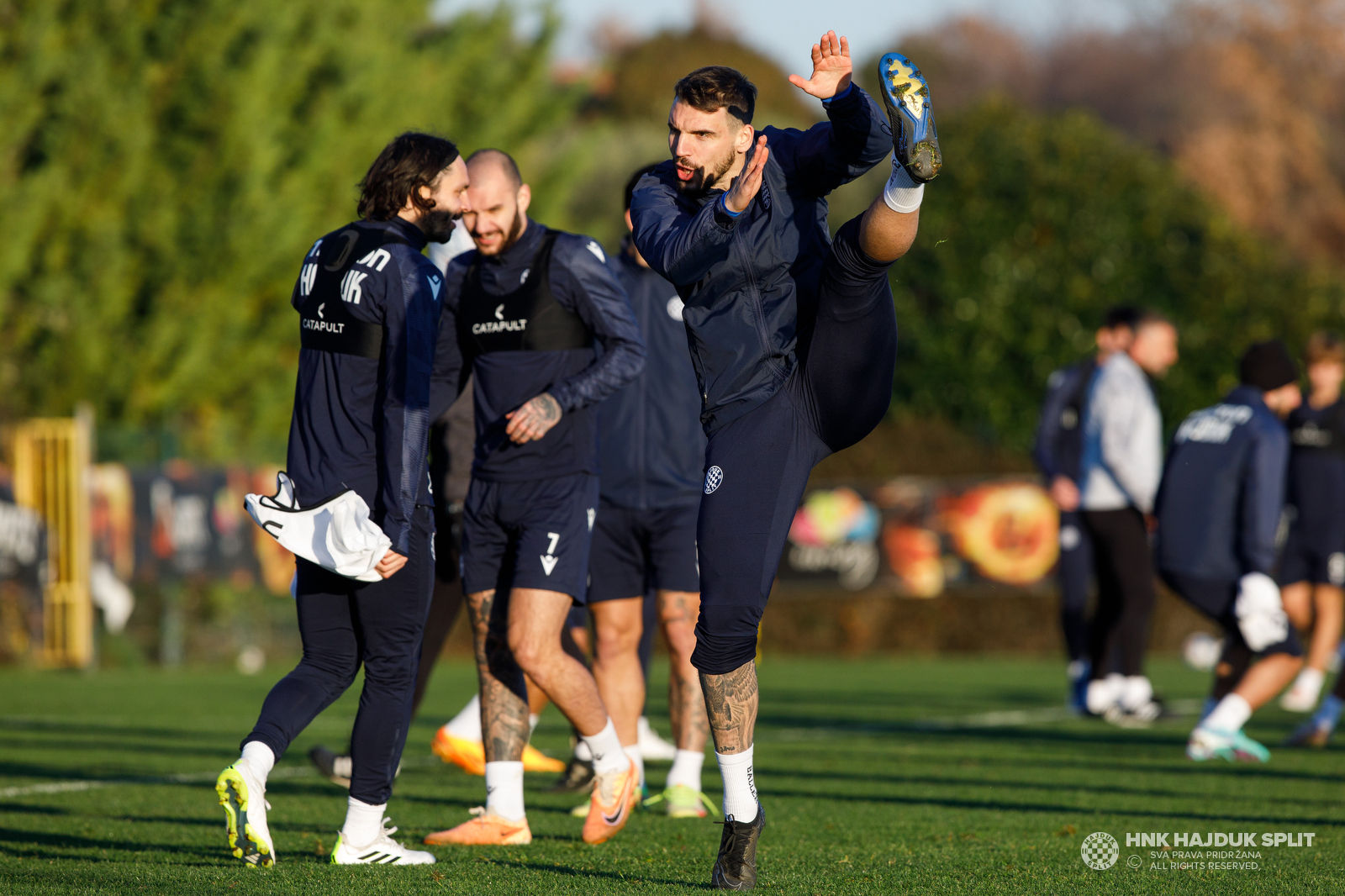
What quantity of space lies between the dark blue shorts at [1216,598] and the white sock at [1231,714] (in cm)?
33

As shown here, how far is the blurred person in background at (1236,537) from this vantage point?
754cm

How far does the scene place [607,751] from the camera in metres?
5.29

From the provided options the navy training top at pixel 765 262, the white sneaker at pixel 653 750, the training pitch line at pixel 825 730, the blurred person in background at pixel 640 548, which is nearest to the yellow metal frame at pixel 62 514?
the training pitch line at pixel 825 730

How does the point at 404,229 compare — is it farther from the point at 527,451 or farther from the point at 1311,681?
the point at 1311,681

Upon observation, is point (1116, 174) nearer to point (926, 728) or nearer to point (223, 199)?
point (223, 199)

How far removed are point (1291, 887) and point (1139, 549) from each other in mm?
5608

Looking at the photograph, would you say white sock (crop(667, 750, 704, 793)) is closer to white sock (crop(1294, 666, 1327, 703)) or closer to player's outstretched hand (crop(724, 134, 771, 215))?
player's outstretched hand (crop(724, 134, 771, 215))

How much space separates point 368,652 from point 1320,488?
24.7 feet

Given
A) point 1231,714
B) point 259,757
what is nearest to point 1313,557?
point 1231,714

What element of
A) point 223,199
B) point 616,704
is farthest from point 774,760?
point 223,199

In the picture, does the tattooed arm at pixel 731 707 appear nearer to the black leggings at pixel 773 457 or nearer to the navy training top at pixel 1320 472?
the black leggings at pixel 773 457

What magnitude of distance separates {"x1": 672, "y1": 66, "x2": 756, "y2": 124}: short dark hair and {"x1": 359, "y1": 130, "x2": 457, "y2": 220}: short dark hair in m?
0.99

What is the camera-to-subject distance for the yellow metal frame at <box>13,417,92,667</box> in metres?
15.6

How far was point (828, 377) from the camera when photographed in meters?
4.33
